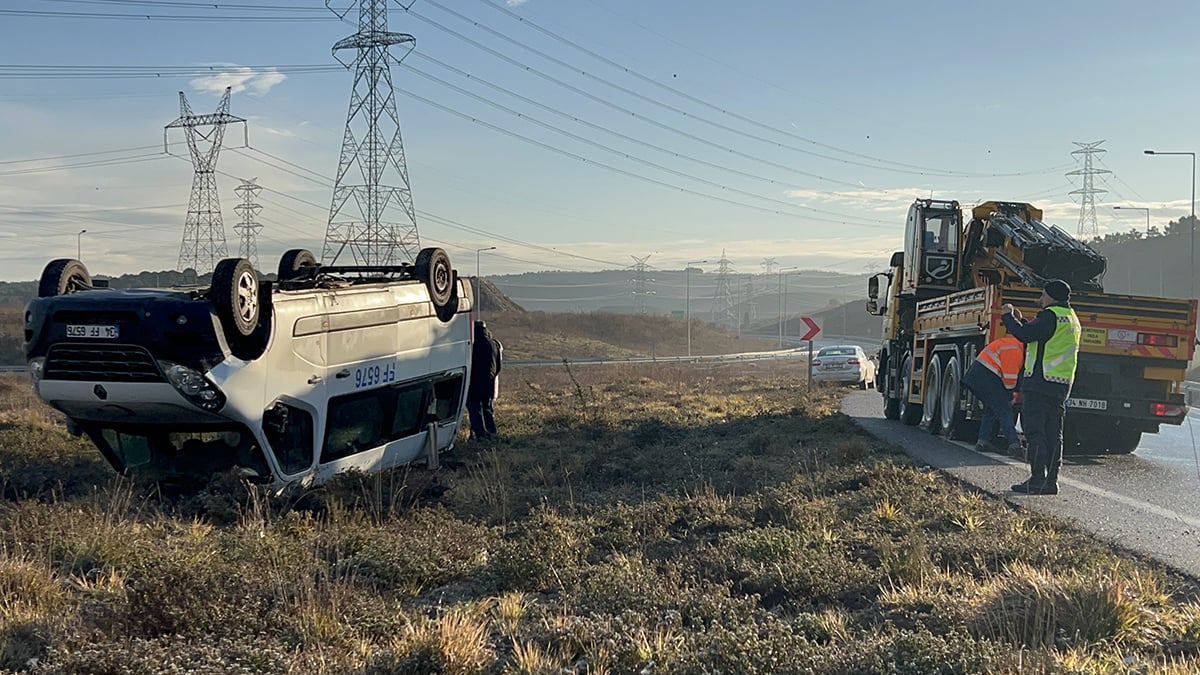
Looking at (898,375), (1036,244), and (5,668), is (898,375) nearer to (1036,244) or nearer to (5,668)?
(1036,244)

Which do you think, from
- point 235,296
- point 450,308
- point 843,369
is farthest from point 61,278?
point 843,369

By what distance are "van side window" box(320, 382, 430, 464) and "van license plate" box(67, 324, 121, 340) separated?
2.03 meters

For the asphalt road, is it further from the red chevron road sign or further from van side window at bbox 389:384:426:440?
the red chevron road sign

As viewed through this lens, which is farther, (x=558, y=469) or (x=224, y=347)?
(x=558, y=469)

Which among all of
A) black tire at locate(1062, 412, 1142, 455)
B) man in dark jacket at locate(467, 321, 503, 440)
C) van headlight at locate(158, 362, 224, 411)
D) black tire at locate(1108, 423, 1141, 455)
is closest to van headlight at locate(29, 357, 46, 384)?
van headlight at locate(158, 362, 224, 411)

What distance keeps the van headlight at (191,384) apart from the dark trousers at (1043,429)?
7.01 meters

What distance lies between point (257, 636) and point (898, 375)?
1470 cm

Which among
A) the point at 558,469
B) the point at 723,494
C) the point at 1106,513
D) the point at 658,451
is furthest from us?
the point at 658,451

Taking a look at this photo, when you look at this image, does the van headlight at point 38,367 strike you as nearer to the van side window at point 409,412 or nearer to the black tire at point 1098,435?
the van side window at point 409,412

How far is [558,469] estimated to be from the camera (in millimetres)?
10742

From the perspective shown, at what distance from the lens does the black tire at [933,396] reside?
14.9m

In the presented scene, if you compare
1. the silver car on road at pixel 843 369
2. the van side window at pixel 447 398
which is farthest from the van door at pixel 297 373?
the silver car on road at pixel 843 369

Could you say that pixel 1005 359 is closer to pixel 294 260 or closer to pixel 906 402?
pixel 906 402

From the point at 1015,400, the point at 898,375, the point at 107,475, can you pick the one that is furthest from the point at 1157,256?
the point at 107,475
